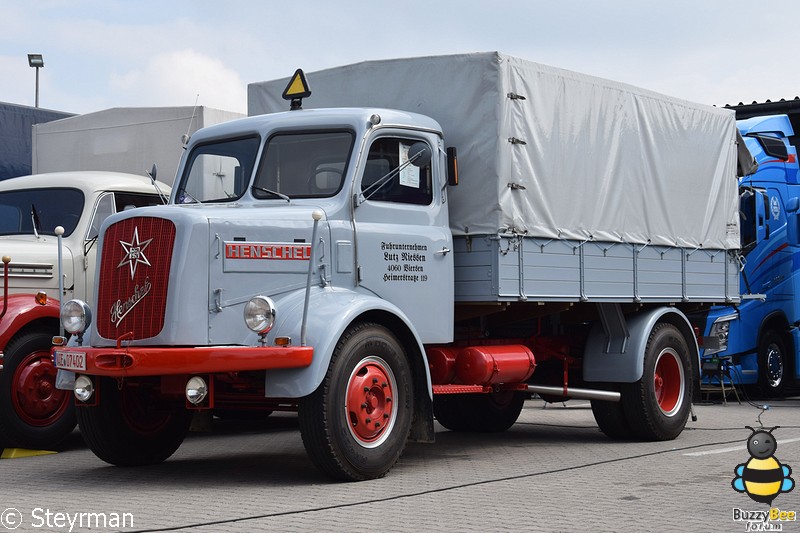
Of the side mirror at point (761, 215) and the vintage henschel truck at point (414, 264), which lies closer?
the vintage henschel truck at point (414, 264)

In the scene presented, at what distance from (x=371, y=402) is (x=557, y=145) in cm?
357

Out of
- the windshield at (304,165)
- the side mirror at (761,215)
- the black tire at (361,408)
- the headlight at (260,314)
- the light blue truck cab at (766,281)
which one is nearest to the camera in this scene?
the headlight at (260,314)

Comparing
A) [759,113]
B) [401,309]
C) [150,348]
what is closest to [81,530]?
[150,348]

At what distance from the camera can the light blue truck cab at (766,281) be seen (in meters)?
17.2

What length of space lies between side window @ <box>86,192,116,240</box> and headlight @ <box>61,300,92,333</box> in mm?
2680

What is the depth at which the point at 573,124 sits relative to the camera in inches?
454

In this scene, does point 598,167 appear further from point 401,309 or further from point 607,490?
point 607,490

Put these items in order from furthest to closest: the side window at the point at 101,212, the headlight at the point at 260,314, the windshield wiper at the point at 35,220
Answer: the windshield wiper at the point at 35,220 < the side window at the point at 101,212 < the headlight at the point at 260,314

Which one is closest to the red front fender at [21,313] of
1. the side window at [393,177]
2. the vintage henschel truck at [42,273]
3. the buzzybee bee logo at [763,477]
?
the vintage henschel truck at [42,273]

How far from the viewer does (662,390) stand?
1248cm

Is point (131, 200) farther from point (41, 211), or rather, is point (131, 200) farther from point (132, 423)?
point (132, 423)

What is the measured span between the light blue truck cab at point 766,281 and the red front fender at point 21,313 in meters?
9.47

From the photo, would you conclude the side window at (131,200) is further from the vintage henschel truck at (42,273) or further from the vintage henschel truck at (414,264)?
the vintage henschel truck at (414,264)

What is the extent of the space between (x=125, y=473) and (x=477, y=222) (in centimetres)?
363
